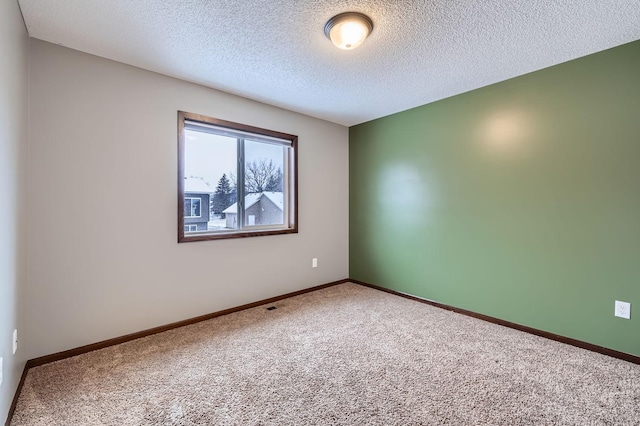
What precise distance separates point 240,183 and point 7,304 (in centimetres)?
205

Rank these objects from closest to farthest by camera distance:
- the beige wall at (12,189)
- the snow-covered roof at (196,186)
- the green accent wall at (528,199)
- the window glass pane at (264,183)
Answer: the beige wall at (12,189) → the green accent wall at (528,199) → the snow-covered roof at (196,186) → the window glass pane at (264,183)

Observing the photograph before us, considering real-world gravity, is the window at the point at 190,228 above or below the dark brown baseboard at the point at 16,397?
above

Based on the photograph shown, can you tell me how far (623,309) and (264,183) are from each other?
134 inches

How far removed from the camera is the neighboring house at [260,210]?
320cm

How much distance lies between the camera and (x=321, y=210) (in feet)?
12.8

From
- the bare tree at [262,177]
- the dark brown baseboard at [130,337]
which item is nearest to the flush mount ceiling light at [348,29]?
the bare tree at [262,177]

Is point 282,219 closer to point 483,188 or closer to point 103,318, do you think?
point 103,318

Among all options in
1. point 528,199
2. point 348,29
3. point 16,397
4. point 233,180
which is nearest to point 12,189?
point 16,397

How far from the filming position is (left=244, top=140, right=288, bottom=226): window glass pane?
332 cm

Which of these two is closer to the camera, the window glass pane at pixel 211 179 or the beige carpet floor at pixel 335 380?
the beige carpet floor at pixel 335 380

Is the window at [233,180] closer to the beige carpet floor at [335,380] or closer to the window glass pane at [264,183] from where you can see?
the window glass pane at [264,183]

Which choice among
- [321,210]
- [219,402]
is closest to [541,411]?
[219,402]

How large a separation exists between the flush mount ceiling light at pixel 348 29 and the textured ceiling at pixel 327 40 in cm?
4

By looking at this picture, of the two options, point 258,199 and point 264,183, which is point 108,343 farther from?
point 264,183
